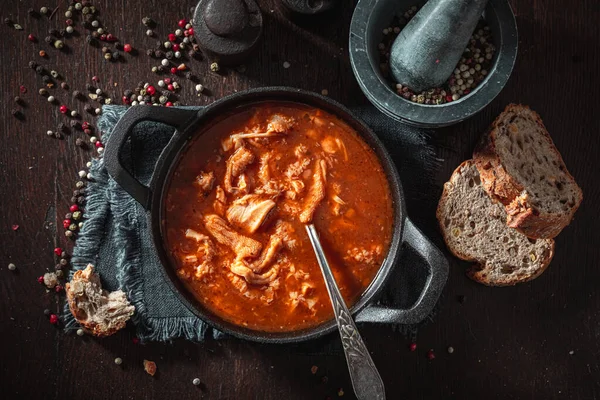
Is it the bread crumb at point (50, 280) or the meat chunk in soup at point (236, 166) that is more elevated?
the meat chunk in soup at point (236, 166)

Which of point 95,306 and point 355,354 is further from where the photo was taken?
point 95,306

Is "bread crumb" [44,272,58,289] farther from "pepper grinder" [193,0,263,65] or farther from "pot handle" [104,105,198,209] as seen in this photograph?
"pepper grinder" [193,0,263,65]

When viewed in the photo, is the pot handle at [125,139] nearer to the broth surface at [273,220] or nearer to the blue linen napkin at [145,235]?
the broth surface at [273,220]

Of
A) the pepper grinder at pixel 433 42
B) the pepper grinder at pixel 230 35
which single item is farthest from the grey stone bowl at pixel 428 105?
the pepper grinder at pixel 230 35

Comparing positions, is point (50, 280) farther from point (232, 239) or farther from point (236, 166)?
point (236, 166)

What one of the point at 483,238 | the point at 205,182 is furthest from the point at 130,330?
the point at 483,238

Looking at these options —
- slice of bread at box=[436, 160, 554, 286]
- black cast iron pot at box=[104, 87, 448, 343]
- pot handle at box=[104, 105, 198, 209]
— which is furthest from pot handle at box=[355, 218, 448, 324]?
pot handle at box=[104, 105, 198, 209]
